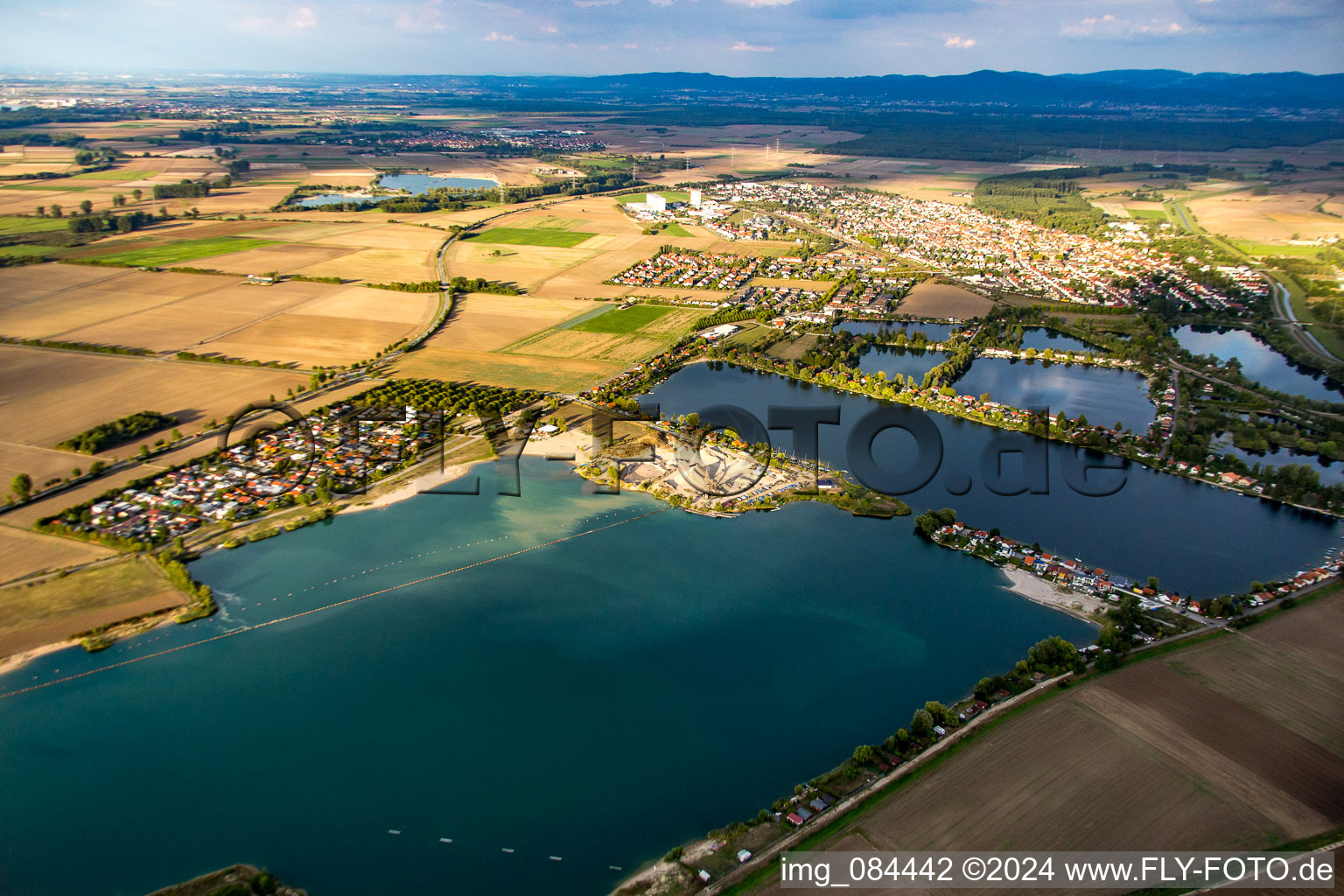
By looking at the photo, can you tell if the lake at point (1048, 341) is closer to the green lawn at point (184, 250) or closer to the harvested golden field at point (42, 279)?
the green lawn at point (184, 250)

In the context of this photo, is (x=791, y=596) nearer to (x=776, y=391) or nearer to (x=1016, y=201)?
(x=776, y=391)

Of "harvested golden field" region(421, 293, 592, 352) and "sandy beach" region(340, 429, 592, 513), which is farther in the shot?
"harvested golden field" region(421, 293, 592, 352)

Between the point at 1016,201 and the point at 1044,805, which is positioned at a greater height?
the point at 1016,201

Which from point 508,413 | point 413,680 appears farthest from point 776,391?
point 413,680

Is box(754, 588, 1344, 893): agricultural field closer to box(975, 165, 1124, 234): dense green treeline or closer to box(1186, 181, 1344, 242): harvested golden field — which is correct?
box(975, 165, 1124, 234): dense green treeline

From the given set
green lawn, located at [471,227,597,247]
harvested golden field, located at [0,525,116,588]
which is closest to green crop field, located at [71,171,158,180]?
green lawn, located at [471,227,597,247]

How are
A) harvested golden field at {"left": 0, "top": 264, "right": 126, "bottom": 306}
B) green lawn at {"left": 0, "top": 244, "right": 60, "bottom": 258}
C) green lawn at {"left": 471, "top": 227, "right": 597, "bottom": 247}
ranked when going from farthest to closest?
green lawn at {"left": 471, "top": 227, "right": 597, "bottom": 247}
green lawn at {"left": 0, "top": 244, "right": 60, "bottom": 258}
harvested golden field at {"left": 0, "top": 264, "right": 126, "bottom": 306}

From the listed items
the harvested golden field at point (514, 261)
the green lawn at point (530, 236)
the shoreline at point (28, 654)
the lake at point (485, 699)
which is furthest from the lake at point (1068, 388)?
the green lawn at point (530, 236)
